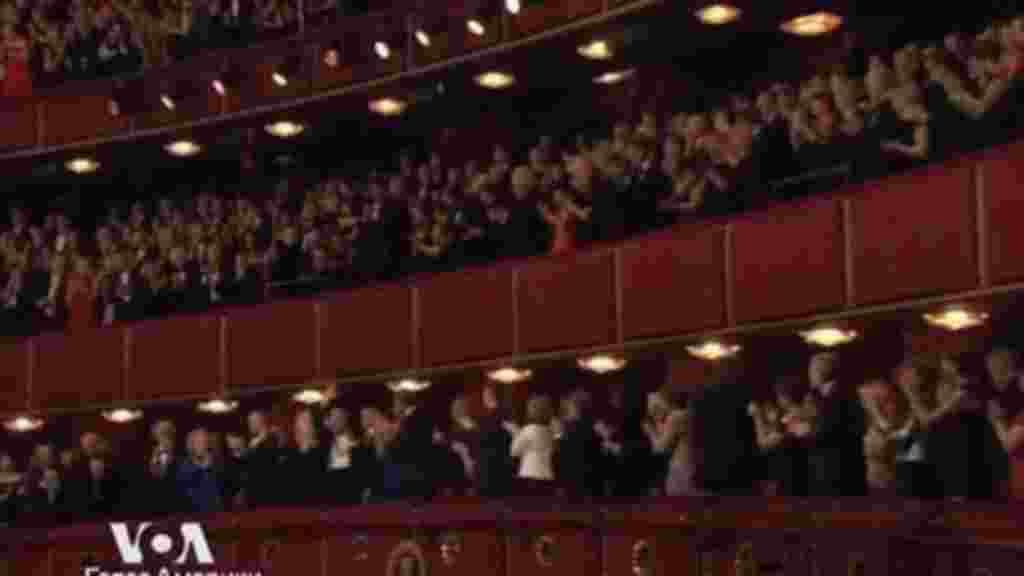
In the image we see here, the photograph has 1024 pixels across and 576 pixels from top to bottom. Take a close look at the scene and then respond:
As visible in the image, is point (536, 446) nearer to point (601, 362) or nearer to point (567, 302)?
point (601, 362)

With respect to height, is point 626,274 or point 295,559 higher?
point 626,274

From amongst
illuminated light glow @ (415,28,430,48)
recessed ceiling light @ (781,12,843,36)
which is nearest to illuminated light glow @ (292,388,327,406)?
illuminated light glow @ (415,28,430,48)

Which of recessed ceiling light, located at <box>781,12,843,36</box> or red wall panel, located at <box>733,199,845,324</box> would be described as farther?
recessed ceiling light, located at <box>781,12,843,36</box>

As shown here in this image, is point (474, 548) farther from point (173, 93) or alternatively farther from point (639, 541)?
point (173, 93)

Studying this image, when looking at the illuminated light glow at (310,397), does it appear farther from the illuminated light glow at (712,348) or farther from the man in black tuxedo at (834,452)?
the man in black tuxedo at (834,452)

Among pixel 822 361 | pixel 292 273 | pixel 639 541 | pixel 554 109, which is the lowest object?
pixel 639 541

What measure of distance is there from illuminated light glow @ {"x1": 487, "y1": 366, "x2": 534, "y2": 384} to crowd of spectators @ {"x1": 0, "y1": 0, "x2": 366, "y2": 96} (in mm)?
3802

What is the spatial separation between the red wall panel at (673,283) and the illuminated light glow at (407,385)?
306cm

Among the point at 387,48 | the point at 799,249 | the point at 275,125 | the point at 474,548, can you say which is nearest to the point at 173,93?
the point at 275,125

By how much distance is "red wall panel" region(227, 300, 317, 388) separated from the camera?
2214 centimetres

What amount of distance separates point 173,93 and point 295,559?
563 centimetres

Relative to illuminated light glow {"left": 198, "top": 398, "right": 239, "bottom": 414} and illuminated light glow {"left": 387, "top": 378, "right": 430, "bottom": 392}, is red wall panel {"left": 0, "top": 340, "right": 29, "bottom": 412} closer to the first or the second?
illuminated light glow {"left": 198, "top": 398, "right": 239, "bottom": 414}

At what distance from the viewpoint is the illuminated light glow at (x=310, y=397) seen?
72.7ft

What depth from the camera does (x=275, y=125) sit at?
23344 millimetres
